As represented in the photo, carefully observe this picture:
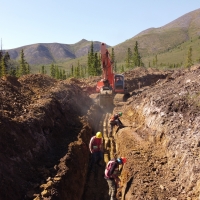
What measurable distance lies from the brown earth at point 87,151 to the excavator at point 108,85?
29.1 feet

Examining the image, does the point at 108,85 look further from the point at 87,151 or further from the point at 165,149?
the point at 165,149

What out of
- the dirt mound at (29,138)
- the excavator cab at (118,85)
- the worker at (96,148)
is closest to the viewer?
the dirt mound at (29,138)

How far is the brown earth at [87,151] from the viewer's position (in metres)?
9.43

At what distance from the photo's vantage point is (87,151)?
14930 millimetres

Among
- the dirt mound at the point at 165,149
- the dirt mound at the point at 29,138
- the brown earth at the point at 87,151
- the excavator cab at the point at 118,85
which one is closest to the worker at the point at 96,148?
the brown earth at the point at 87,151

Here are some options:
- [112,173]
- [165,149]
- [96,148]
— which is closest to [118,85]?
[96,148]

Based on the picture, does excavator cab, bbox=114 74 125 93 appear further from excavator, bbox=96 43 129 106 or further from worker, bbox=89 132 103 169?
worker, bbox=89 132 103 169

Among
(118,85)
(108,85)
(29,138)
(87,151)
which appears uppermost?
(108,85)

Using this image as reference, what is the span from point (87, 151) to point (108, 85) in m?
13.7

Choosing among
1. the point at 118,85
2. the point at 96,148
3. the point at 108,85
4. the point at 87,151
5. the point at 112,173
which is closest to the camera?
the point at 112,173

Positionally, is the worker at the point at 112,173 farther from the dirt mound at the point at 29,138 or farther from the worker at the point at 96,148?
the worker at the point at 96,148

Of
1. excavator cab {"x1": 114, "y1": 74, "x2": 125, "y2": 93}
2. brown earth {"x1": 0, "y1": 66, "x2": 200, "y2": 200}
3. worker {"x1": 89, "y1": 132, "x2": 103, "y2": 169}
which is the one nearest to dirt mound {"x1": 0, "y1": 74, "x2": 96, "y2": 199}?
brown earth {"x1": 0, "y1": 66, "x2": 200, "y2": 200}

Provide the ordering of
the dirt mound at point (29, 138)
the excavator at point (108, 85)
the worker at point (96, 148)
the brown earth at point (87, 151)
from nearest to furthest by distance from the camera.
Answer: the dirt mound at point (29, 138), the brown earth at point (87, 151), the worker at point (96, 148), the excavator at point (108, 85)

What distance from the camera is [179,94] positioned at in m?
15.3
